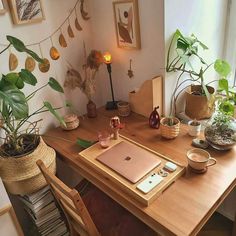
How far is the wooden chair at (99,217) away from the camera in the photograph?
1094mm

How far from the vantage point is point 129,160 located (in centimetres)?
118

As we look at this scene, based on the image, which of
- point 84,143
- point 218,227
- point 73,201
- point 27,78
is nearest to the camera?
point 73,201

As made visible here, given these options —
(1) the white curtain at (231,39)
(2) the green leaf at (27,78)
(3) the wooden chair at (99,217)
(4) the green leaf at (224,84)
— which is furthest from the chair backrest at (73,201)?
(1) the white curtain at (231,39)

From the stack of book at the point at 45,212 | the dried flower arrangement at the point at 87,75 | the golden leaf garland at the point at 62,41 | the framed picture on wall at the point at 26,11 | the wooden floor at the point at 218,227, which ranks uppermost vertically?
the framed picture on wall at the point at 26,11

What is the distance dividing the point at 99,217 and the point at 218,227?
954 mm

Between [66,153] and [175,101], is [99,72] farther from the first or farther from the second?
[66,153]

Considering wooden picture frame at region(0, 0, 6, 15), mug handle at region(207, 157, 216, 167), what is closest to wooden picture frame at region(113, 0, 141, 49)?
wooden picture frame at region(0, 0, 6, 15)

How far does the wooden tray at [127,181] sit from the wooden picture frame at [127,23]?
24.7 inches

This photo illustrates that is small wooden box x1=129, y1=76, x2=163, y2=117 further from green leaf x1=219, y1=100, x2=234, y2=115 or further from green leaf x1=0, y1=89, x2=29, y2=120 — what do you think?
green leaf x1=0, y1=89, x2=29, y2=120

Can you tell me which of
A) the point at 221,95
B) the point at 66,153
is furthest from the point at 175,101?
the point at 66,153

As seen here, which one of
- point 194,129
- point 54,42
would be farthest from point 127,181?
point 54,42

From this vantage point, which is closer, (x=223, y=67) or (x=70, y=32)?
(x=223, y=67)

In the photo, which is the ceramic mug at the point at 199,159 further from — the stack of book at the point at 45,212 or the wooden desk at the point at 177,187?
the stack of book at the point at 45,212

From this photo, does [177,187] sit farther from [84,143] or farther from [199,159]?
[84,143]
